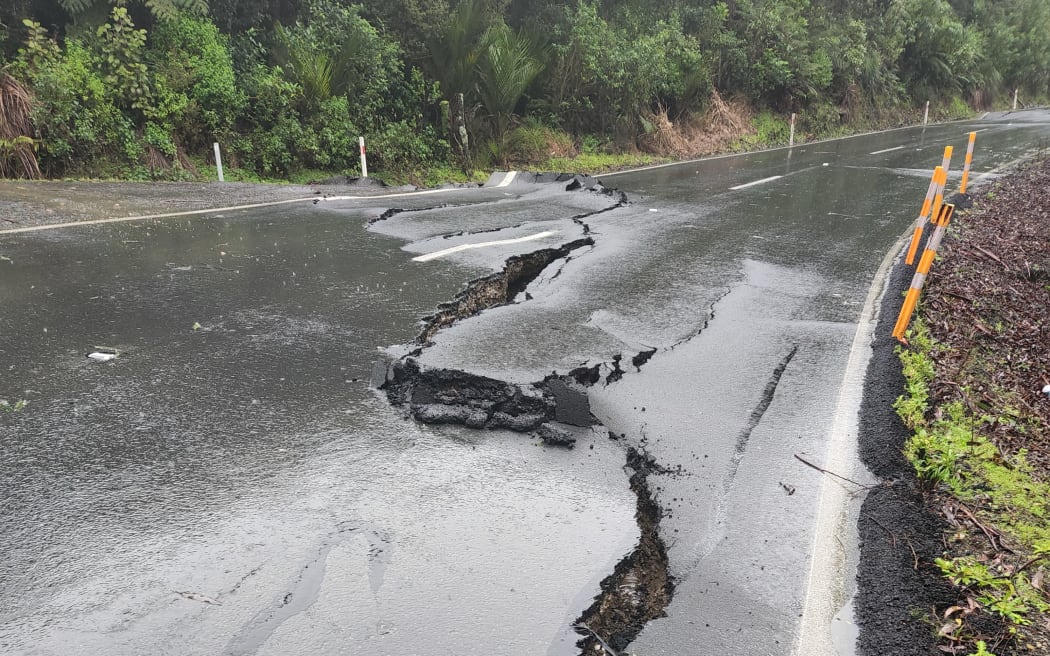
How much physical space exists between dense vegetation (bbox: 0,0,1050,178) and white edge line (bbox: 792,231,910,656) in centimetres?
1187

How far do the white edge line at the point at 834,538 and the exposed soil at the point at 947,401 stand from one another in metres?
0.06

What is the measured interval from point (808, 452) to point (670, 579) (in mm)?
1545

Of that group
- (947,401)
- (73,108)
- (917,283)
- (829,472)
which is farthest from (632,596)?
(73,108)

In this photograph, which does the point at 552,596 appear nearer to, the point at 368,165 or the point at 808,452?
the point at 808,452

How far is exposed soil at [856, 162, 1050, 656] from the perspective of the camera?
3012 millimetres

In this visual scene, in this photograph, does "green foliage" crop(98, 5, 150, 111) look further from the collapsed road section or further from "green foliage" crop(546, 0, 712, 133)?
the collapsed road section

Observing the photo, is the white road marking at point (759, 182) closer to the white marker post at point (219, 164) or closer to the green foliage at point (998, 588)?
the white marker post at point (219, 164)

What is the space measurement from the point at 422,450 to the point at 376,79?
13057mm

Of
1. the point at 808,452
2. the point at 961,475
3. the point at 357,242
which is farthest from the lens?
the point at 357,242

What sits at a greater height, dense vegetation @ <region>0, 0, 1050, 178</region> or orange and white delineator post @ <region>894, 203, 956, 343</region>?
dense vegetation @ <region>0, 0, 1050, 178</region>

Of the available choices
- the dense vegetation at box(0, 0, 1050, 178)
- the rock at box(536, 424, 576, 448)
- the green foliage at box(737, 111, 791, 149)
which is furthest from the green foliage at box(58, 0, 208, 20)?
the green foliage at box(737, 111, 791, 149)

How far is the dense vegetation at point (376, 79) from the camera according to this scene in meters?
12.6

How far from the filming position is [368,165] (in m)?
15.3

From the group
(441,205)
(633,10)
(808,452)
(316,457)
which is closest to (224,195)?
(441,205)
